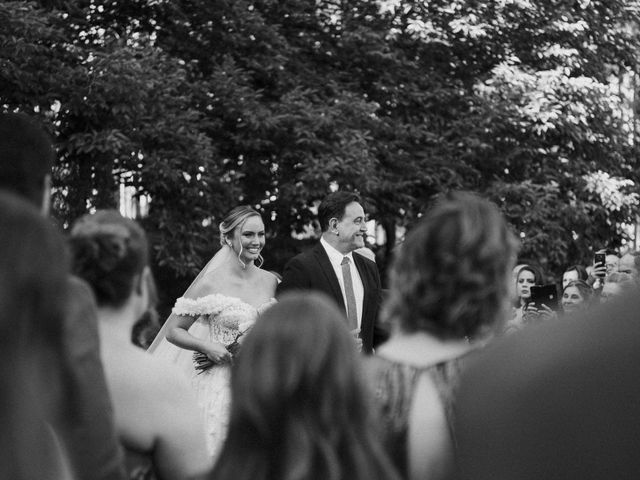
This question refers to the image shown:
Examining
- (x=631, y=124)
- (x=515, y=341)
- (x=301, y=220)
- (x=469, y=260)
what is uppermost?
(x=515, y=341)

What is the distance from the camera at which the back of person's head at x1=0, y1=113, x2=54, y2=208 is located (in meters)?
2.62

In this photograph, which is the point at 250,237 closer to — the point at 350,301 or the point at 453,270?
the point at 350,301

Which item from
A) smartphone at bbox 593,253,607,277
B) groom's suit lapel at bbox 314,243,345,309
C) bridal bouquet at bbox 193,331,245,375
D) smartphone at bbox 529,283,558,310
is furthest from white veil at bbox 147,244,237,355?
smartphone at bbox 593,253,607,277

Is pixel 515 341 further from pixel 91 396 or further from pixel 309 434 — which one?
pixel 91 396

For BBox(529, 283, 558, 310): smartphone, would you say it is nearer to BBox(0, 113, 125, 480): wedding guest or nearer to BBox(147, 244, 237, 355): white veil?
BBox(147, 244, 237, 355): white veil

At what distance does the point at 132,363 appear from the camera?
303 cm

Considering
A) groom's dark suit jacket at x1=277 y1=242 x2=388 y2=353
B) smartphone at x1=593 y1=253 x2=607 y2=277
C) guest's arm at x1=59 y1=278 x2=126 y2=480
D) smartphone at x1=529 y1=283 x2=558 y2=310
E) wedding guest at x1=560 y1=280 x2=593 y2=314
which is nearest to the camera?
guest's arm at x1=59 y1=278 x2=126 y2=480

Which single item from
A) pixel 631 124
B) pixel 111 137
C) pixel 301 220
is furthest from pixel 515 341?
pixel 631 124

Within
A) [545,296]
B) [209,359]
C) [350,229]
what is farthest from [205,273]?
[545,296]

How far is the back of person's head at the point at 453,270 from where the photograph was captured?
284 cm

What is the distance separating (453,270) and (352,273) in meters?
4.88

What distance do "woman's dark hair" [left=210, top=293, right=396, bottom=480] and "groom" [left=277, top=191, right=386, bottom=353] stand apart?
202 inches

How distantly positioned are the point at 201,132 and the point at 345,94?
2.29 meters

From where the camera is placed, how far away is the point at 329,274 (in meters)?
7.59
